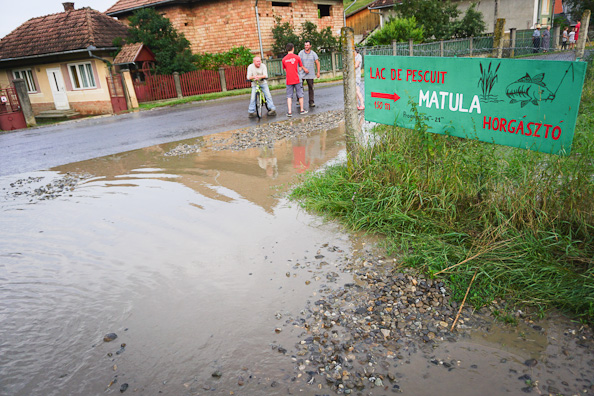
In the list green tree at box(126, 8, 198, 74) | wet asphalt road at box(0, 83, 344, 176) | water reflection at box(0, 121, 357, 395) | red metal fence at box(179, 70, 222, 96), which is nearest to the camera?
water reflection at box(0, 121, 357, 395)

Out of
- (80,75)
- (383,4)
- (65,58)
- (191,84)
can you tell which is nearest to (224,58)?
(191,84)

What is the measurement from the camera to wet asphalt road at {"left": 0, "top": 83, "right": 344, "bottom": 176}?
31.6ft

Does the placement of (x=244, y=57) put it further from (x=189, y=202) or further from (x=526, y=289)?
(x=526, y=289)

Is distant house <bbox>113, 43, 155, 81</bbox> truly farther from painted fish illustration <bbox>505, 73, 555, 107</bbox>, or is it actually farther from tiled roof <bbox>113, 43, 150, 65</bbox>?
painted fish illustration <bbox>505, 73, 555, 107</bbox>

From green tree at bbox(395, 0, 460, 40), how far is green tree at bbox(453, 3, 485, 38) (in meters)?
0.40

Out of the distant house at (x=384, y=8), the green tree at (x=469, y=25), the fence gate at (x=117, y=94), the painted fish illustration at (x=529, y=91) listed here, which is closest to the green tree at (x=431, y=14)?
the green tree at (x=469, y=25)

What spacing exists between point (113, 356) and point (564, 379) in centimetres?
301

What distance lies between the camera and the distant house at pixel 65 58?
73.7 ft

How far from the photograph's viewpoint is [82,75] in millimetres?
23344

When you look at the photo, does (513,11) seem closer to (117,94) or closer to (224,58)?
(224,58)

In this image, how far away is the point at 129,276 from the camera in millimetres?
4117

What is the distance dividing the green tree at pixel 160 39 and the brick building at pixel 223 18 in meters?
3.81

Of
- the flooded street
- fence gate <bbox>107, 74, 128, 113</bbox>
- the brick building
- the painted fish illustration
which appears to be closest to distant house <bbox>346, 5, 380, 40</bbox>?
the brick building

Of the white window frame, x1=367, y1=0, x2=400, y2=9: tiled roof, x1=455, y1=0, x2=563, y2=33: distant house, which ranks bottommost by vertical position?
the white window frame
